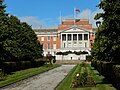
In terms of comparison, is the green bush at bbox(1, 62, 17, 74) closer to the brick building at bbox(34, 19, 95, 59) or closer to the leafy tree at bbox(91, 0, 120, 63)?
the leafy tree at bbox(91, 0, 120, 63)

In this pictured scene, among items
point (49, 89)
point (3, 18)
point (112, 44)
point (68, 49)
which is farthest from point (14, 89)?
point (68, 49)

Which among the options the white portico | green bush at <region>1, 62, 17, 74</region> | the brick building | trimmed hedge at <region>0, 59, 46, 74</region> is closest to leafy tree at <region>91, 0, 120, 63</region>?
trimmed hedge at <region>0, 59, 46, 74</region>

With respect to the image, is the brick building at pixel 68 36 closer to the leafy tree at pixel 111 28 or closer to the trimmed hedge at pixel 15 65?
the trimmed hedge at pixel 15 65

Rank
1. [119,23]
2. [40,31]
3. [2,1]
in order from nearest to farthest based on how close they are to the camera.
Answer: [119,23]
[2,1]
[40,31]

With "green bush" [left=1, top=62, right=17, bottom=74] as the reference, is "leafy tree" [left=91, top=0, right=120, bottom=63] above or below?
above

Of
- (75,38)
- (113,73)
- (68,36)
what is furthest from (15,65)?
(75,38)

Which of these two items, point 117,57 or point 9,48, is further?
point 9,48

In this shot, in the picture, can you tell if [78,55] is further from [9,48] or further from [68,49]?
[9,48]

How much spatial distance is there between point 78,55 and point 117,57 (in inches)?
3966

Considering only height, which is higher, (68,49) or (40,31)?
(40,31)

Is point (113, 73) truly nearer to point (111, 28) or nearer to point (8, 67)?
point (111, 28)

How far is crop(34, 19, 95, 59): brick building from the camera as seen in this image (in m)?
139

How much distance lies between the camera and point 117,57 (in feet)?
63.0

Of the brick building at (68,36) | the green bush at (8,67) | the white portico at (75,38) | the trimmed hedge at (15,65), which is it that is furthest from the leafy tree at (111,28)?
the white portico at (75,38)
